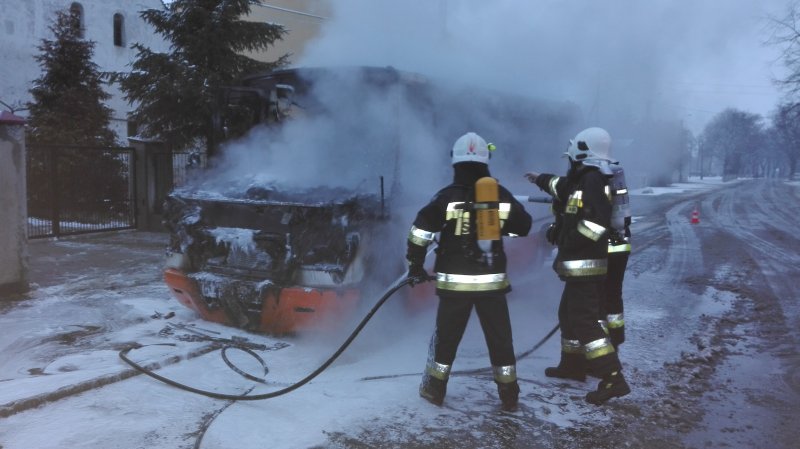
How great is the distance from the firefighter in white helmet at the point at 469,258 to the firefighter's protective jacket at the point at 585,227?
0.38 m

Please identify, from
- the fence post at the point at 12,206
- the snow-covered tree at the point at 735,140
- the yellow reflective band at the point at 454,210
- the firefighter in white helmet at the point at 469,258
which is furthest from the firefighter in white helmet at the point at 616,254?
the snow-covered tree at the point at 735,140

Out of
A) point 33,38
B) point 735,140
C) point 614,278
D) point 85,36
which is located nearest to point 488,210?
point 614,278

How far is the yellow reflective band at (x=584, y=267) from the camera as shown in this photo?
382cm

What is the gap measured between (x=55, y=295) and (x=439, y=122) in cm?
458

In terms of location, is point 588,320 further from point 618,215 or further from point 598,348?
point 618,215

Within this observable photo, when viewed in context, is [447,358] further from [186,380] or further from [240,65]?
Answer: [240,65]

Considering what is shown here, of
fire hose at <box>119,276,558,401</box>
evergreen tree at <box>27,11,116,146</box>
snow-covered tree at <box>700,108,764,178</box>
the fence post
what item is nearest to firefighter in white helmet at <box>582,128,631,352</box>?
fire hose at <box>119,276,558,401</box>

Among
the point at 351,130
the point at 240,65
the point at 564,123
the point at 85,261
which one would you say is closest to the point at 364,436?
the point at 351,130

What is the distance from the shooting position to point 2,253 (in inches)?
242

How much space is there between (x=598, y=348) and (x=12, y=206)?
5.94m

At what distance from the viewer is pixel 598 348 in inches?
145

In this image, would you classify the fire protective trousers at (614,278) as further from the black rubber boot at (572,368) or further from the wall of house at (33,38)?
the wall of house at (33,38)

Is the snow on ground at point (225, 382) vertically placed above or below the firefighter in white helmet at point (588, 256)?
below

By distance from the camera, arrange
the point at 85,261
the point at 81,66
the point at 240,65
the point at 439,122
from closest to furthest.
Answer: the point at 439,122 < the point at 85,261 < the point at 240,65 < the point at 81,66
